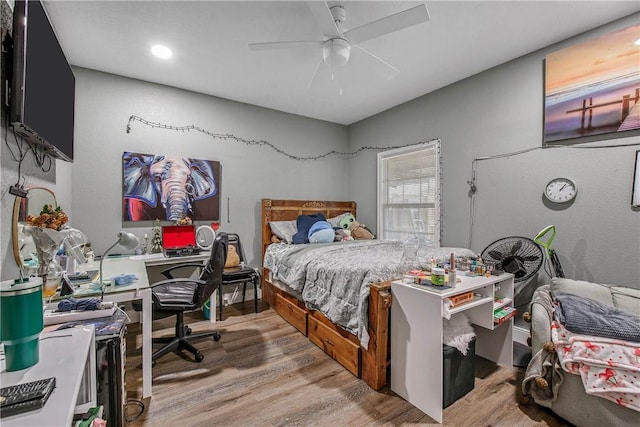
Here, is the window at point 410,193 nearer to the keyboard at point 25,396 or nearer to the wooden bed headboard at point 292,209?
the wooden bed headboard at point 292,209

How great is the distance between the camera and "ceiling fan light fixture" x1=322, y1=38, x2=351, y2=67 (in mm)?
2126

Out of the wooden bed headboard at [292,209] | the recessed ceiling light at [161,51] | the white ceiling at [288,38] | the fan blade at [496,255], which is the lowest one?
the fan blade at [496,255]

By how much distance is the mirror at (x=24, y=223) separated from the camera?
4.46 feet

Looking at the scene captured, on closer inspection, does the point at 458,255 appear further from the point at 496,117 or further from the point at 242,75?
the point at 242,75

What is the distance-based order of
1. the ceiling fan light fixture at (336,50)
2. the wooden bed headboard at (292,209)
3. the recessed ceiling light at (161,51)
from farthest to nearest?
the wooden bed headboard at (292,209) → the recessed ceiling light at (161,51) → the ceiling fan light fixture at (336,50)

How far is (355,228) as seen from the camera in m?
4.02

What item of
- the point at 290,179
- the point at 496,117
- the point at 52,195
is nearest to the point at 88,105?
the point at 52,195

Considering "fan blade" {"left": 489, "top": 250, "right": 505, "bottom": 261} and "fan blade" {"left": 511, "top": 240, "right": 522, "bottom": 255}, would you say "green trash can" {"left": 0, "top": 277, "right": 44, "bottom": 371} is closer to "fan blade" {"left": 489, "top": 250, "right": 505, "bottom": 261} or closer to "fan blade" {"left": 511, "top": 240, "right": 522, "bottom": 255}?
"fan blade" {"left": 489, "top": 250, "right": 505, "bottom": 261}

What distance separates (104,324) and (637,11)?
389cm

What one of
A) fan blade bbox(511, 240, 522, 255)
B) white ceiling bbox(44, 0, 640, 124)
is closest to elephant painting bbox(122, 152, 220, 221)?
white ceiling bbox(44, 0, 640, 124)

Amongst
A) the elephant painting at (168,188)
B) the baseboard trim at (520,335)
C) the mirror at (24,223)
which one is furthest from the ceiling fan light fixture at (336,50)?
the baseboard trim at (520,335)

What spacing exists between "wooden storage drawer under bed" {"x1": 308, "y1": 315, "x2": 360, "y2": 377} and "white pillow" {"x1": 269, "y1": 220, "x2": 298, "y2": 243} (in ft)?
3.84

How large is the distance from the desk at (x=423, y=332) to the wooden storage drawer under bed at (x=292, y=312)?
105 centimetres

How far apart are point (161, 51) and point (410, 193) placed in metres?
3.16
